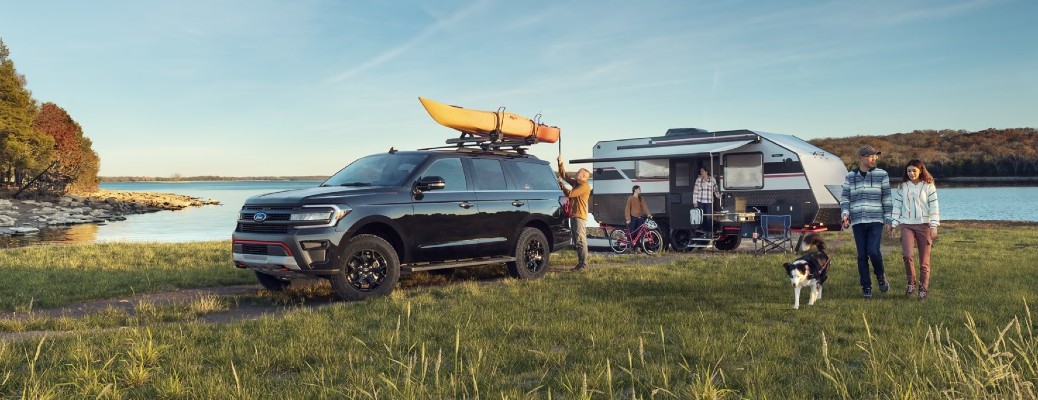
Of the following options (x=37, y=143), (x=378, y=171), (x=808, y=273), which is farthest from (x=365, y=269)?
(x=37, y=143)

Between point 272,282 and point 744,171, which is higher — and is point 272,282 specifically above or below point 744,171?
below

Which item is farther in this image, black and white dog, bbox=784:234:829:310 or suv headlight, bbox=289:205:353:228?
A: suv headlight, bbox=289:205:353:228

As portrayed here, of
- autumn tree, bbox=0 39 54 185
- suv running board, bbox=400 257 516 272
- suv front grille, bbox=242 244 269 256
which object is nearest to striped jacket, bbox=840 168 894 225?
suv running board, bbox=400 257 516 272

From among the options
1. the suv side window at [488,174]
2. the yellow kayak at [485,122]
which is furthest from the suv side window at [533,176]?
the yellow kayak at [485,122]

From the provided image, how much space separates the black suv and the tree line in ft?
174

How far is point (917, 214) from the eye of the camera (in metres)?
8.24

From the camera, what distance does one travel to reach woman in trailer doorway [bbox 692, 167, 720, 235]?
619 inches

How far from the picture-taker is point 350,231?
8.12 meters

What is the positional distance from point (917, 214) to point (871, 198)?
524mm

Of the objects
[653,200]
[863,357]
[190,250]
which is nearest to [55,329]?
[863,357]

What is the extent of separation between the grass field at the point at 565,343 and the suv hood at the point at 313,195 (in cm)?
130

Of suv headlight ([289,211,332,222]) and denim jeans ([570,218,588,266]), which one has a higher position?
suv headlight ([289,211,332,222])

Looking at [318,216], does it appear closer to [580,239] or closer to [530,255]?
[530,255]

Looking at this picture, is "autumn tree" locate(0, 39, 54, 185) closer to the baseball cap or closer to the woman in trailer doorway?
the woman in trailer doorway
